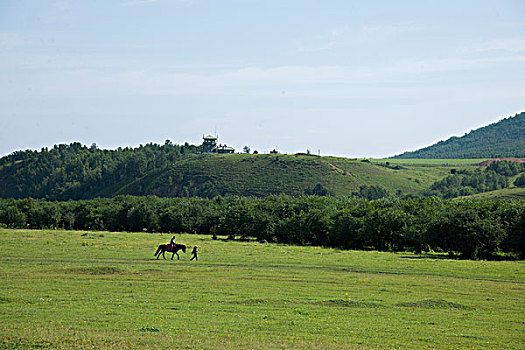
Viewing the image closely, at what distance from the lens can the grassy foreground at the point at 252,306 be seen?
18906 millimetres

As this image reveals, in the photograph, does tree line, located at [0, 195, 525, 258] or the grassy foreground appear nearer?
the grassy foreground

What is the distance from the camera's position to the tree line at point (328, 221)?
62938 mm

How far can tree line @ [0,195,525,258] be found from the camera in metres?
62.9

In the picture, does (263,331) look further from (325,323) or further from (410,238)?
(410,238)

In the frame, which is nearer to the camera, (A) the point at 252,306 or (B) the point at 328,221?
(A) the point at 252,306

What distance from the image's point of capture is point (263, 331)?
20.3 meters

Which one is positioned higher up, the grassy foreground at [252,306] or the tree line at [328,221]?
the tree line at [328,221]

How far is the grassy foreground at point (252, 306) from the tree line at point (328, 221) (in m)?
17.8

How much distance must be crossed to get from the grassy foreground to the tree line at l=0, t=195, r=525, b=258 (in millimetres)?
17762

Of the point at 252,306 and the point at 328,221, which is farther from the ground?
the point at 328,221

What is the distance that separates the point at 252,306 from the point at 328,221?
183ft

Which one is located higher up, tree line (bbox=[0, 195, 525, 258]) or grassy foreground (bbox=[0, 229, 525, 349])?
tree line (bbox=[0, 195, 525, 258])

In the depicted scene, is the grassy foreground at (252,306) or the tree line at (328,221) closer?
the grassy foreground at (252,306)

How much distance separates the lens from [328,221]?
80.7 metres
